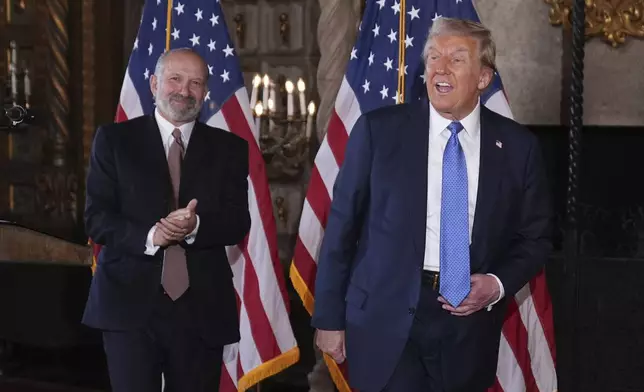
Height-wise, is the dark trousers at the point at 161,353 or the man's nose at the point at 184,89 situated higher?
the man's nose at the point at 184,89

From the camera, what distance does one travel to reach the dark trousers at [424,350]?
9.05ft

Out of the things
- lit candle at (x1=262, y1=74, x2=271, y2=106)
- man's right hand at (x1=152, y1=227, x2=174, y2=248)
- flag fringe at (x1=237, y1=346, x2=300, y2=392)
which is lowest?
flag fringe at (x1=237, y1=346, x2=300, y2=392)

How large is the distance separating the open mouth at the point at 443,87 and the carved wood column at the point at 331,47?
2247 millimetres

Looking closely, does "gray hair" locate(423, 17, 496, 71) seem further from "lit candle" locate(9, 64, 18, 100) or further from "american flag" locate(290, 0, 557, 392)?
"lit candle" locate(9, 64, 18, 100)

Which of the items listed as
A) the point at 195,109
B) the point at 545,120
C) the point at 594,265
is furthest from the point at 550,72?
the point at 195,109

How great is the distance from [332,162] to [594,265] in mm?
2084

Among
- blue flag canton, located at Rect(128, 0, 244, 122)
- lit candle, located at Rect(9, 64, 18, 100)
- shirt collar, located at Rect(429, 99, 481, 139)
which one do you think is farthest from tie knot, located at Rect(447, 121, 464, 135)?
lit candle, located at Rect(9, 64, 18, 100)

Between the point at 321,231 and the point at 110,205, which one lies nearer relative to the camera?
the point at 110,205

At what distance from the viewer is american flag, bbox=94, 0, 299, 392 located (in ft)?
13.8

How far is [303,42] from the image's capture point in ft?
23.8

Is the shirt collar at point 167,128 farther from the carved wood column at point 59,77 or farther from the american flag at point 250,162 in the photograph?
the carved wood column at point 59,77

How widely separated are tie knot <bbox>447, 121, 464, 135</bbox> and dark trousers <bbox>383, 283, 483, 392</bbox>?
434 millimetres

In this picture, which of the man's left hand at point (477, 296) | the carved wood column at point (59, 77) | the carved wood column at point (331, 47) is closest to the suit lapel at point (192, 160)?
the man's left hand at point (477, 296)

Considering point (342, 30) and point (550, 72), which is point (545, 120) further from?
point (342, 30)
